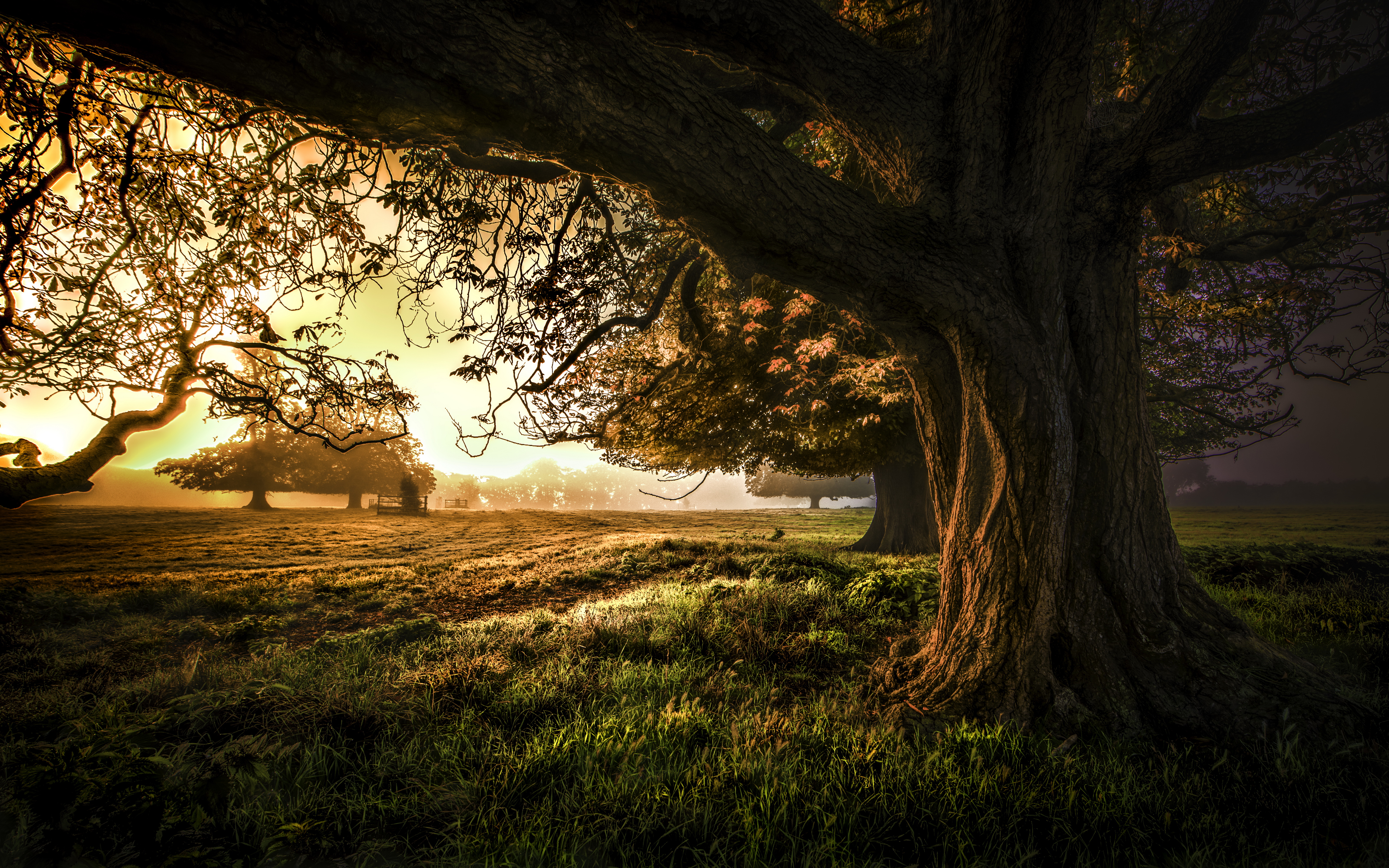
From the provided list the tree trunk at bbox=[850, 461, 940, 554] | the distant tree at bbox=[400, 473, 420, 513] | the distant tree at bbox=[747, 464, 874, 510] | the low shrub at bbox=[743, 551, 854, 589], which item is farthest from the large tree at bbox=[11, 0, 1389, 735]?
the distant tree at bbox=[747, 464, 874, 510]

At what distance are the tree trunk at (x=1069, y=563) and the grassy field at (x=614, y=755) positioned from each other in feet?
1.02

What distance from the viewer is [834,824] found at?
2352 mm

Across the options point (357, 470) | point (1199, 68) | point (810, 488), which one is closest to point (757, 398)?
point (1199, 68)

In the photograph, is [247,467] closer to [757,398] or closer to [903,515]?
[757,398]

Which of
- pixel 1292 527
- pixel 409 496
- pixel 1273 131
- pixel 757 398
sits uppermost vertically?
pixel 1273 131

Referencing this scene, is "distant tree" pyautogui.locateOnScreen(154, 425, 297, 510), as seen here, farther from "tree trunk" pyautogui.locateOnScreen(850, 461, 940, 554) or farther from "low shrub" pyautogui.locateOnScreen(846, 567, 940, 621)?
"low shrub" pyautogui.locateOnScreen(846, 567, 940, 621)

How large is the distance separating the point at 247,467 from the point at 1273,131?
48.0m

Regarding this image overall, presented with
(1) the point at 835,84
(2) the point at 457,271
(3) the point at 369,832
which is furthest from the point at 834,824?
(2) the point at 457,271

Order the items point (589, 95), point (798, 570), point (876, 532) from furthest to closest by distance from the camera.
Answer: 1. point (876, 532)
2. point (798, 570)
3. point (589, 95)

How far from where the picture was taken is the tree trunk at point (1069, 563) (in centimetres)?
356

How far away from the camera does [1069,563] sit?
12.9 feet

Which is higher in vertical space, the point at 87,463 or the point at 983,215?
the point at 983,215

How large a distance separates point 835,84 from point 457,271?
14.2 feet

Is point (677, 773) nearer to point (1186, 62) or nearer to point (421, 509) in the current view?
point (1186, 62)
